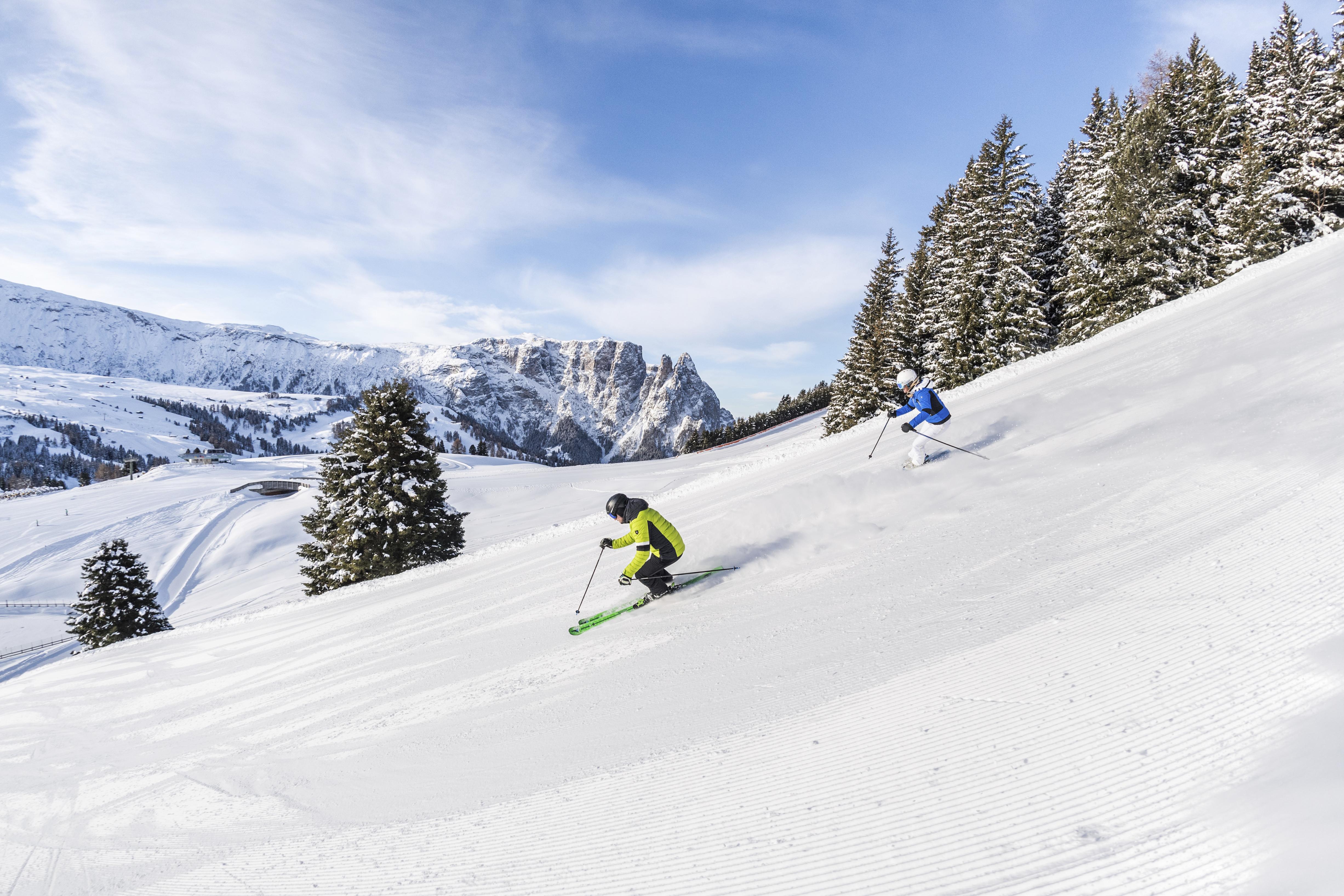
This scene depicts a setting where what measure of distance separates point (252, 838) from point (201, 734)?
Result: 12.4ft

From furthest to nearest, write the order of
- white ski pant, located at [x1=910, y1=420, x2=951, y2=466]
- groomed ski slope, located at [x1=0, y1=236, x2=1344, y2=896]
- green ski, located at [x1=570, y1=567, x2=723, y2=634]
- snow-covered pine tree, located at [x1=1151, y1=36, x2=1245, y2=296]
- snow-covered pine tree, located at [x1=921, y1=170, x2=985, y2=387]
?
1. snow-covered pine tree, located at [x1=921, y1=170, x2=985, y2=387]
2. snow-covered pine tree, located at [x1=1151, y1=36, x2=1245, y2=296]
3. white ski pant, located at [x1=910, y1=420, x2=951, y2=466]
4. green ski, located at [x1=570, y1=567, x2=723, y2=634]
5. groomed ski slope, located at [x1=0, y1=236, x2=1344, y2=896]

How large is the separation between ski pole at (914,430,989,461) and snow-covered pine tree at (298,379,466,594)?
1480cm

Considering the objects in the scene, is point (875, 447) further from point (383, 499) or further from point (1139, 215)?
point (1139, 215)

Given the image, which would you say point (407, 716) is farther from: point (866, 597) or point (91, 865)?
point (866, 597)

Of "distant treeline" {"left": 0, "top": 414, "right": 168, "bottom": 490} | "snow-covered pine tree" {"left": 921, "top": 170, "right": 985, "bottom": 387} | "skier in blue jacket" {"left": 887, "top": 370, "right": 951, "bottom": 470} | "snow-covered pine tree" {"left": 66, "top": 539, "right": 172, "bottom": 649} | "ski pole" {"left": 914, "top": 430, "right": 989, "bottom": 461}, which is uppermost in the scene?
"distant treeline" {"left": 0, "top": 414, "right": 168, "bottom": 490}

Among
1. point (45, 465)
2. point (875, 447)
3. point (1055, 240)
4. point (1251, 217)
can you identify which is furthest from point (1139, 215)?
point (45, 465)

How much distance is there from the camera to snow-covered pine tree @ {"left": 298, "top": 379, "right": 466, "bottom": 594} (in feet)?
60.8

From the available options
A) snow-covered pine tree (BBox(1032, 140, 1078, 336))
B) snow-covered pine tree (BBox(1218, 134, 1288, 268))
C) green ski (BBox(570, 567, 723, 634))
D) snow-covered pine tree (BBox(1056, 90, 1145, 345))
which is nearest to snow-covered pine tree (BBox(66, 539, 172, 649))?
green ski (BBox(570, 567, 723, 634))

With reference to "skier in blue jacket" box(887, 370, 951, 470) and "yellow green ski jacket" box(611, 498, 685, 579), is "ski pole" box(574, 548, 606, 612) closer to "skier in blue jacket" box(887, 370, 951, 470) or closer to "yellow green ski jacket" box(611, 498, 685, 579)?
"yellow green ski jacket" box(611, 498, 685, 579)

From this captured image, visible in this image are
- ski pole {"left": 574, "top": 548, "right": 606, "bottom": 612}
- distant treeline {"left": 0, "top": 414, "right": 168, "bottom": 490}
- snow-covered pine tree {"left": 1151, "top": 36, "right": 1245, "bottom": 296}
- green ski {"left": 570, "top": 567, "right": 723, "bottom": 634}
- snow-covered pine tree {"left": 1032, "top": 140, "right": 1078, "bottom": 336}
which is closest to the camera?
green ski {"left": 570, "top": 567, "right": 723, "bottom": 634}

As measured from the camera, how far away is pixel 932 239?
110 feet

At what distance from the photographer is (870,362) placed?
31250mm

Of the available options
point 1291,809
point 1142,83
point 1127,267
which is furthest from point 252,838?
point 1142,83

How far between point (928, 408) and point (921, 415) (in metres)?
0.16
